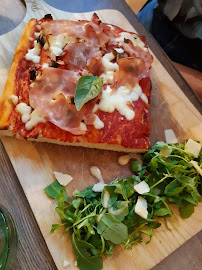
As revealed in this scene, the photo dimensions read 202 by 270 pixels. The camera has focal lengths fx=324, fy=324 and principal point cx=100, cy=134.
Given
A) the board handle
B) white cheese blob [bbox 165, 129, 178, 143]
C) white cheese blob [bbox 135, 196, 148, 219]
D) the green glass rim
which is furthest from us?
the board handle

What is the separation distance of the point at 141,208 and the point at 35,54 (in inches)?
48.3

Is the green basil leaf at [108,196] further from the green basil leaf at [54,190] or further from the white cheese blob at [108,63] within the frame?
the white cheese blob at [108,63]

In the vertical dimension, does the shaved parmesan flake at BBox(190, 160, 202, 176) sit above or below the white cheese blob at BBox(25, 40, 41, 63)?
above

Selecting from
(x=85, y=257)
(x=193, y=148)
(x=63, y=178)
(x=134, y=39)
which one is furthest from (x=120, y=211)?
(x=134, y=39)

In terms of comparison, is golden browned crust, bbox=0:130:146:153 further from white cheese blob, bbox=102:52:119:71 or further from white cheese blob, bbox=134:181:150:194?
white cheese blob, bbox=102:52:119:71

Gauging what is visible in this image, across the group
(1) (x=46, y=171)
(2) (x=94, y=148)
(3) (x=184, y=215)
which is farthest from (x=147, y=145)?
(1) (x=46, y=171)

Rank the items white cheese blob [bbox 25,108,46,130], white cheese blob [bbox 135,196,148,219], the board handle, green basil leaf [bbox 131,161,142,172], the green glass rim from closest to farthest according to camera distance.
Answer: the green glass rim → white cheese blob [bbox 135,196,148,219] → white cheese blob [bbox 25,108,46,130] → green basil leaf [bbox 131,161,142,172] → the board handle

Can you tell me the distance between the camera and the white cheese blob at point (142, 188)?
1947 millimetres

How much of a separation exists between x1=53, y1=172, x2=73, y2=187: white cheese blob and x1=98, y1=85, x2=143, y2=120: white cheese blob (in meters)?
0.48

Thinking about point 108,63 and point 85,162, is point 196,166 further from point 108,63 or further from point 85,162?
point 108,63

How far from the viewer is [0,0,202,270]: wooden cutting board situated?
1.92 metres

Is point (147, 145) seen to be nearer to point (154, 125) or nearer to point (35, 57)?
point (154, 125)

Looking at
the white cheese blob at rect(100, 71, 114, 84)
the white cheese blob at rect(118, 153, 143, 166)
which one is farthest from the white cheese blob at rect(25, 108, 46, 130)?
the white cheese blob at rect(118, 153, 143, 166)

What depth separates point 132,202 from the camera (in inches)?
77.4
